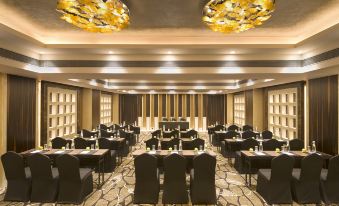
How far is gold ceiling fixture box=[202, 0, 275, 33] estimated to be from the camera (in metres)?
2.74

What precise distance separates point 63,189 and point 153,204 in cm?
173

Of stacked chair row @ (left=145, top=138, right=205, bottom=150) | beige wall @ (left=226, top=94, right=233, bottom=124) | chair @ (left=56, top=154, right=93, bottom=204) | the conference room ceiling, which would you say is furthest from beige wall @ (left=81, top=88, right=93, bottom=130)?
beige wall @ (left=226, top=94, right=233, bottom=124)

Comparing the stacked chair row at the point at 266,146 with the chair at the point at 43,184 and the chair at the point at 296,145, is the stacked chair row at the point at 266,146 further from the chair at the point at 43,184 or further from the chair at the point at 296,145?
the chair at the point at 43,184

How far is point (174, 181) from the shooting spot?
166 inches

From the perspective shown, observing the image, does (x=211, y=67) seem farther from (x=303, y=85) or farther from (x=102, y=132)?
(x=102, y=132)

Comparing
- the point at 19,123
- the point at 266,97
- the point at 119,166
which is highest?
the point at 266,97

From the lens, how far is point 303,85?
7.11 meters

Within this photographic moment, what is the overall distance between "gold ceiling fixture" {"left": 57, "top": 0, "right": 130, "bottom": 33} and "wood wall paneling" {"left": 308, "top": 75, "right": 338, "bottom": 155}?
5243 millimetres

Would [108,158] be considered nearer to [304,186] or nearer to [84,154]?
[84,154]

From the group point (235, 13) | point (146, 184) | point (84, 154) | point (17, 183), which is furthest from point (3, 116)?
point (235, 13)

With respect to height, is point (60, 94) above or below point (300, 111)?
above

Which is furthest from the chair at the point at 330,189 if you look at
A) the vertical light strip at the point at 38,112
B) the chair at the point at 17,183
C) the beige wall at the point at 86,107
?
the beige wall at the point at 86,107

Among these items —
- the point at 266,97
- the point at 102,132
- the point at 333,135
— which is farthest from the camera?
the point at 266,97

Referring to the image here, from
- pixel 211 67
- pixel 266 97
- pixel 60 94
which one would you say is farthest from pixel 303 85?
pixel 60 94
